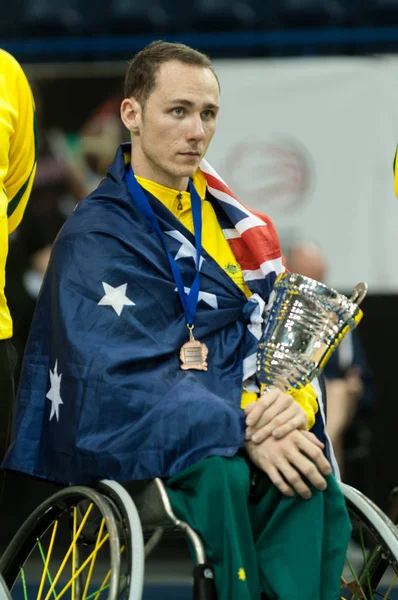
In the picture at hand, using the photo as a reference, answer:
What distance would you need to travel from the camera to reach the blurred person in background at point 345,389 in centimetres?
585

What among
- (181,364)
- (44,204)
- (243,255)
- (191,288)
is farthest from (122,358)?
(44,204)

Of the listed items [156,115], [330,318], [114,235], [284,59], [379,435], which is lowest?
[379,435]

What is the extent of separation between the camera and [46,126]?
602 cm

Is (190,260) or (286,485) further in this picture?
(190,260)

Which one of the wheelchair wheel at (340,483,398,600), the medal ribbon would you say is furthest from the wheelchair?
the medal ribbon

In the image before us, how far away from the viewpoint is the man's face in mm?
3088

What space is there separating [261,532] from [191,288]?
0.62 meters

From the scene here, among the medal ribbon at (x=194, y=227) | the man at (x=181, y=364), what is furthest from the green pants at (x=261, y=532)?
the medal ribbon at (x=194, y=227)

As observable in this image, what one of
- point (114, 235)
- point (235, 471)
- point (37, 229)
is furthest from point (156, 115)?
point (37, 229)

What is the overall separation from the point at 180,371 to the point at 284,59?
3481 millimetres

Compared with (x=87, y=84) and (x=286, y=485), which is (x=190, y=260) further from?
(x=87, y=84)

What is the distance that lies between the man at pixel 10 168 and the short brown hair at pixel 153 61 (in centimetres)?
30

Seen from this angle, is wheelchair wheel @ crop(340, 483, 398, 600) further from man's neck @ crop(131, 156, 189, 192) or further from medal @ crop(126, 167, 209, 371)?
man's neck @ crop(131, 156, 189, 192)

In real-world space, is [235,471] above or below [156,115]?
below
